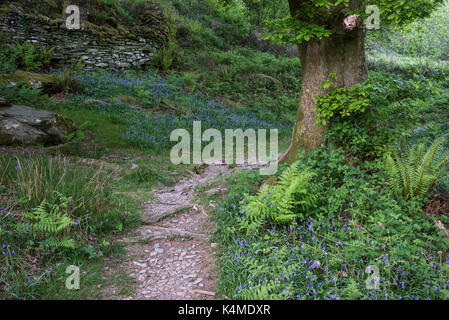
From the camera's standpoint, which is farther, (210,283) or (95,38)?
(95,38)

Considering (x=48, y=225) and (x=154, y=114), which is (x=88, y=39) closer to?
(x=154, y=114)

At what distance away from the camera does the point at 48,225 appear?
3.03 m

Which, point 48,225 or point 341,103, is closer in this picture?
point 48,225

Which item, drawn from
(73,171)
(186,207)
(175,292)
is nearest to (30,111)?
(73,171)

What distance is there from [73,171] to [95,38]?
10.1m

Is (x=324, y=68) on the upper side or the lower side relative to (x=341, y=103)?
upper

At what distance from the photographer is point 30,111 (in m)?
6.56

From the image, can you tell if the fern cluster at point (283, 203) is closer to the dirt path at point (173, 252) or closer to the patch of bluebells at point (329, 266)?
the patch of bluebells at point (329, 266)

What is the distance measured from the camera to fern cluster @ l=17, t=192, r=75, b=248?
2.95 meters

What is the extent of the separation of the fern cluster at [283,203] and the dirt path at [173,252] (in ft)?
2.18

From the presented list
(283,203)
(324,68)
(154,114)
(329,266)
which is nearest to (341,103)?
(324,68)

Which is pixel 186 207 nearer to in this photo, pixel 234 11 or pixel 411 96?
pixel 411 96

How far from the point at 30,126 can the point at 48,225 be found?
4077 millimetres

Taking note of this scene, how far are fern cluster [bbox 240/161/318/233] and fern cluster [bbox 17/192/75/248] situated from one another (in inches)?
77.9
